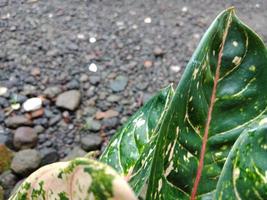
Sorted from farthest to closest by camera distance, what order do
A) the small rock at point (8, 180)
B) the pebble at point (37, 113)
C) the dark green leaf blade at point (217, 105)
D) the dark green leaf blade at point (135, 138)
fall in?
1. the pebble at point (37, 113)
2. the small rock at point (8, 180)
3. the dark green leaf blade at point (135, 138)
4. the dark green leaf blade at point (217, 105)

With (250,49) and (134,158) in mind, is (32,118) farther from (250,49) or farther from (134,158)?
(250,49)

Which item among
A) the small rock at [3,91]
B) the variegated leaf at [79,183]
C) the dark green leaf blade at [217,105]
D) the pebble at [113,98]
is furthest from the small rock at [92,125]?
the variegated leaf at [79,183]

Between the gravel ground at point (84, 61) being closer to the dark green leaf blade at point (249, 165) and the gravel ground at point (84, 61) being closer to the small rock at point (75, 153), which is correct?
the small rock at point (75, 153)

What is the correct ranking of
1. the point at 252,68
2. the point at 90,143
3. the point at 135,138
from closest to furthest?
the point at 252,68 < the point at 135,138 < the point at 90,143

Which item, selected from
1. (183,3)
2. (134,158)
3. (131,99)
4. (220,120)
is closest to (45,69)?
(131,99)

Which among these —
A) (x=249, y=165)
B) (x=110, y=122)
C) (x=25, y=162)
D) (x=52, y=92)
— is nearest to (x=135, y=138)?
(x=249, y=165)

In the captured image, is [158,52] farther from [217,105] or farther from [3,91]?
[217,105]
